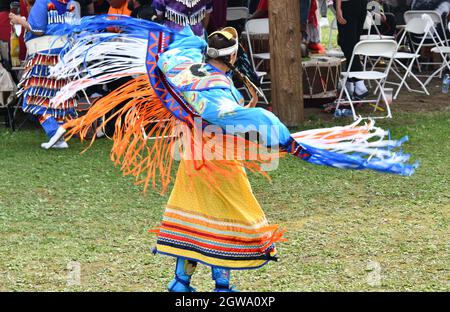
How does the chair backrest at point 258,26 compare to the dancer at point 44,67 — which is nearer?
the dancer at point 44,67

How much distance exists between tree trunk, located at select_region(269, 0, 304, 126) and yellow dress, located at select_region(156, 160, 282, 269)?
427cm

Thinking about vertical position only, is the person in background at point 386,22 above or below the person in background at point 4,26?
below

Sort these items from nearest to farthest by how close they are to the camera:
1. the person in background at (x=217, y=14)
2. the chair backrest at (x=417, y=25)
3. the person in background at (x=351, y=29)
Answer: the person in background at (x=351, y=29), the person in background at (x=217, y=14), the chair backrest at (x=417, y=25)

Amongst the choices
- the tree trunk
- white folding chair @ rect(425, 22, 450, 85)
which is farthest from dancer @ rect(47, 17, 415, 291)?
white folding chair @ rect(425, 22, 450, 85)

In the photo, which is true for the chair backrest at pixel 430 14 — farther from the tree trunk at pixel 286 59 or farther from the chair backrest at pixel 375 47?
the tree trunk at pixel 286 59

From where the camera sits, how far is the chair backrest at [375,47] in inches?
337

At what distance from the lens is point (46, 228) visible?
5.71 m

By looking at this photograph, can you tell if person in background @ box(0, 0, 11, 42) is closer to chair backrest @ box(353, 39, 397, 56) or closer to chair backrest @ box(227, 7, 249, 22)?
chair backrest @ box(227, 7, 249, 22)

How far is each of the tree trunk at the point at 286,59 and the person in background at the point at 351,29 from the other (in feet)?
3.79

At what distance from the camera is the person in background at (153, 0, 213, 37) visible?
768 centimetres

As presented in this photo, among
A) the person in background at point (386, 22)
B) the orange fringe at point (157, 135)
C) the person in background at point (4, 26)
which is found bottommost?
the person in background at point (386, 22)

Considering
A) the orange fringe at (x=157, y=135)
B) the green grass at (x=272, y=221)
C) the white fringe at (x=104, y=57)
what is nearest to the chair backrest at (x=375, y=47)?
the green grass at (x=272, y=221)

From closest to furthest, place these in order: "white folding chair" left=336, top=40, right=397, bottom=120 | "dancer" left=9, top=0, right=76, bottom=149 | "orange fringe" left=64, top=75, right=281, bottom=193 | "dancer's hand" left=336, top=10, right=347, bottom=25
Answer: "orange fringe" left=64, top=75, right=281, bottom=193
"dancer" left=9, top=0, right=76, bottom=149
"white folding chair" left=336, top=40, right=397, bottom=120
"dancer's hand" left=336, top=10, right=347, bottom=25
